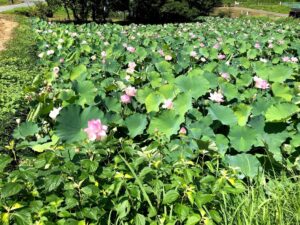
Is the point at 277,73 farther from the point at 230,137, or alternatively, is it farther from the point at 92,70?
the point at 92,70

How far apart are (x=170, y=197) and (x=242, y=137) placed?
1.02 metres

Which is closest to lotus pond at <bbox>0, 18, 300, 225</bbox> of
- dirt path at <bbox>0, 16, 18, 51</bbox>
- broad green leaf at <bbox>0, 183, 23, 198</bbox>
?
broad green leaf at <bbox>0, 183, 23, 198</bbox>

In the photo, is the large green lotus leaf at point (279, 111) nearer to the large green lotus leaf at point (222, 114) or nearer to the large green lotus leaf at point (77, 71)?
the large green lotus leaf at point (222, 114)

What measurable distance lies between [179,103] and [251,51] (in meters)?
3.12

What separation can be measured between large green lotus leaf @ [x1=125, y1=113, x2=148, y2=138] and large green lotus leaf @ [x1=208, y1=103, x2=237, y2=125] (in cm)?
52

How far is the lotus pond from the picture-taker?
204 cm

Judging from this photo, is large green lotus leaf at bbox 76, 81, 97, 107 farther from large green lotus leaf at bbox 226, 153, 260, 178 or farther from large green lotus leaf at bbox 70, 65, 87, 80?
large green lotus leaf at bbox 226, 153, 260, 178

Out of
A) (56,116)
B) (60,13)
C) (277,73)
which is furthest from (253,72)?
(60,13)

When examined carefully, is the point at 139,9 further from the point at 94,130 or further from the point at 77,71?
the point at 94,130

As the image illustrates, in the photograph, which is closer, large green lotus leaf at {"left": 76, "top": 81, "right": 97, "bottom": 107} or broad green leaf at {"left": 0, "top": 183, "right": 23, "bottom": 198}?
broad green leaf at {"left": 0, "top": 183, "right": 23, "bottom": 198}

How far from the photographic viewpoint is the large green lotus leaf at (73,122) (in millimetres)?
2699

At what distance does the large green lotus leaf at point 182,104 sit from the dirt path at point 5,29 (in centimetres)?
1012

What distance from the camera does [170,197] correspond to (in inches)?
80.7

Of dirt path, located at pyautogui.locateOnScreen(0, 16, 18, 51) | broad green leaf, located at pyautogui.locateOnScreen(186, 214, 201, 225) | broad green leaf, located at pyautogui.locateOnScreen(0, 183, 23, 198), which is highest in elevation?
broad green leaf, located at pyautogui.locateOnScreen(0, 183, 23, 198)
